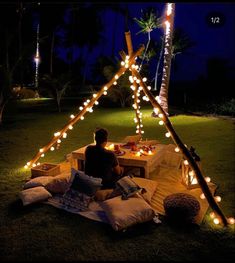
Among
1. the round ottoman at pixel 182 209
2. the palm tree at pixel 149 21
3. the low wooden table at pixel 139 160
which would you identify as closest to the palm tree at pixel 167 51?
the low wooden table at pixel 139 160

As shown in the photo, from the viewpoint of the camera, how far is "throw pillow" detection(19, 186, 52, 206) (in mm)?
5184

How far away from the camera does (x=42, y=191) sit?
5.37 meters

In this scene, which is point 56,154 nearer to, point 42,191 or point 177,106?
point 42,191

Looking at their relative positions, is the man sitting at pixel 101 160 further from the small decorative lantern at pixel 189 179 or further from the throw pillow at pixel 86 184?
the small decorative lantern at pixel 189 179

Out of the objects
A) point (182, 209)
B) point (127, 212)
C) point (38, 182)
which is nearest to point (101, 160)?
point (127, 212)

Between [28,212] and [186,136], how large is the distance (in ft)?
21.4

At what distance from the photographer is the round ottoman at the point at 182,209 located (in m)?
4.47

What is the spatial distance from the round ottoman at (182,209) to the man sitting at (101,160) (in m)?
1.14

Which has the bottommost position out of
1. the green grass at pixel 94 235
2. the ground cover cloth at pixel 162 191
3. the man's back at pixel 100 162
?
the green grass at pixel 94 235

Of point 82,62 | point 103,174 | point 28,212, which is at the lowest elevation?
point 28,212

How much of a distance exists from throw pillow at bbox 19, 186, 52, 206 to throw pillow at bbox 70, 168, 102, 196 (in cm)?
54

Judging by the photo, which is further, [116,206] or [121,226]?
[116,206]

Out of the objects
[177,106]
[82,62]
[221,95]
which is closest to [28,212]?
[177,106]

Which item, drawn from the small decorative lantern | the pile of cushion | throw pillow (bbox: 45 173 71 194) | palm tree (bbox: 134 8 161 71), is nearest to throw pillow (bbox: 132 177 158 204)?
the pile of cushion
